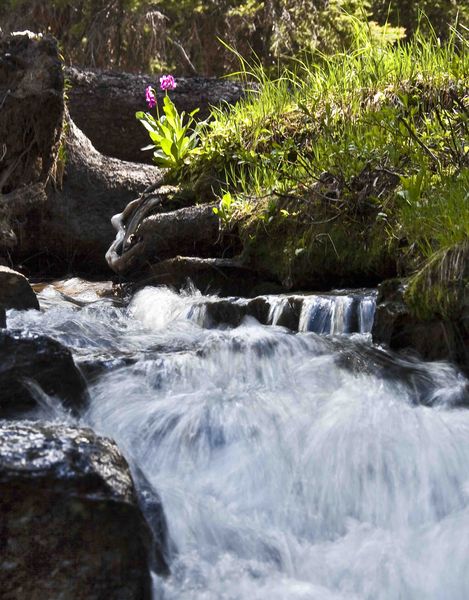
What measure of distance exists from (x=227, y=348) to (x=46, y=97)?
153 inches

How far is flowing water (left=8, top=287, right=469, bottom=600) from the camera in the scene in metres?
2.80

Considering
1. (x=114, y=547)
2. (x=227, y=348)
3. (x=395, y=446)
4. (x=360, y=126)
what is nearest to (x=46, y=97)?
(x=360, y=126)

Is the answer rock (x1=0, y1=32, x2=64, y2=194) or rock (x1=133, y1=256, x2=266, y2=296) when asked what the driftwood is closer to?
rock (x1=133, y1=256, x2=266, y2=296)

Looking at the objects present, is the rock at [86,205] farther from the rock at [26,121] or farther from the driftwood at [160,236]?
the driftwood at [160,236]

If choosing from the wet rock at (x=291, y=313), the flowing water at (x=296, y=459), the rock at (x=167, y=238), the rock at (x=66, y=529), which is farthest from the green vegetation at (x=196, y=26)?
the rock at (x=66, y=529)

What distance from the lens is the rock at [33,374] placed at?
11.5 ft

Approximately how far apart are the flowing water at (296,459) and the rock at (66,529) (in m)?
0.24

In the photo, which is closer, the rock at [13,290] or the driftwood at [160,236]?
the rock at [13,290]

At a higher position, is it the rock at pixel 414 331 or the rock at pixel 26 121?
the rock at pixel 26 121

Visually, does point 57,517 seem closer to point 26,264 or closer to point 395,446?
point 395,446

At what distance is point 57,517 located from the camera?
97.2 inches

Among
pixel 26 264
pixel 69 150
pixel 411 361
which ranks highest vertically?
pixel 69 150

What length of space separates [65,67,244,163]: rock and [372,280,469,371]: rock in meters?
5.81

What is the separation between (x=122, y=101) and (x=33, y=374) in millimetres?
6745
